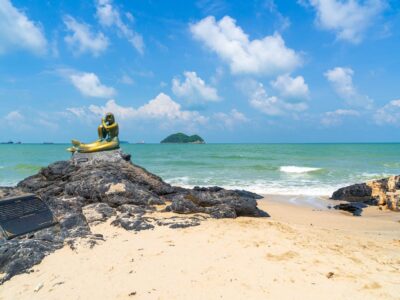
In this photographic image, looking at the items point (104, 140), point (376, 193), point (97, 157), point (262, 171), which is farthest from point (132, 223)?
point (262, 171)

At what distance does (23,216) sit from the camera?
18.1 ft

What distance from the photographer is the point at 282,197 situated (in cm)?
1382

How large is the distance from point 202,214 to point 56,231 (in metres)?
3.33

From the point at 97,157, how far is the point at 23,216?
6.91 m

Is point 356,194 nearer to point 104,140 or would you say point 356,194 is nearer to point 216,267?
point 216,267

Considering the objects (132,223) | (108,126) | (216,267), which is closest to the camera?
(216,267)

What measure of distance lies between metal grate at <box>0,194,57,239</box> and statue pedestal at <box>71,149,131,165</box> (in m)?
6.24

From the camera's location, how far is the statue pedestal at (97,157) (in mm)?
12094

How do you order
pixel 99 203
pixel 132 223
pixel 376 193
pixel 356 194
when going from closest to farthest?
1. pixel 132 223
2. pixel 99 203
3. pixel 376 193
4. pixel 356 194

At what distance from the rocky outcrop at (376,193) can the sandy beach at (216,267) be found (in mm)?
5336

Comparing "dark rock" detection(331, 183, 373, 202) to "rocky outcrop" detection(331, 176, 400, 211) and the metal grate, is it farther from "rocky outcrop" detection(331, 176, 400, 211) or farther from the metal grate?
the metal grate

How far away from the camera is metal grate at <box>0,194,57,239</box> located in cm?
521

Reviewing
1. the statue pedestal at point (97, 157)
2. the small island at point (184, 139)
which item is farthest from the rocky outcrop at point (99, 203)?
the small island at point (184, 139)

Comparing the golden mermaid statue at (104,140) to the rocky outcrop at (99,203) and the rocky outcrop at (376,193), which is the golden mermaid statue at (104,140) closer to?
the rocky outcrop at (99,203)
